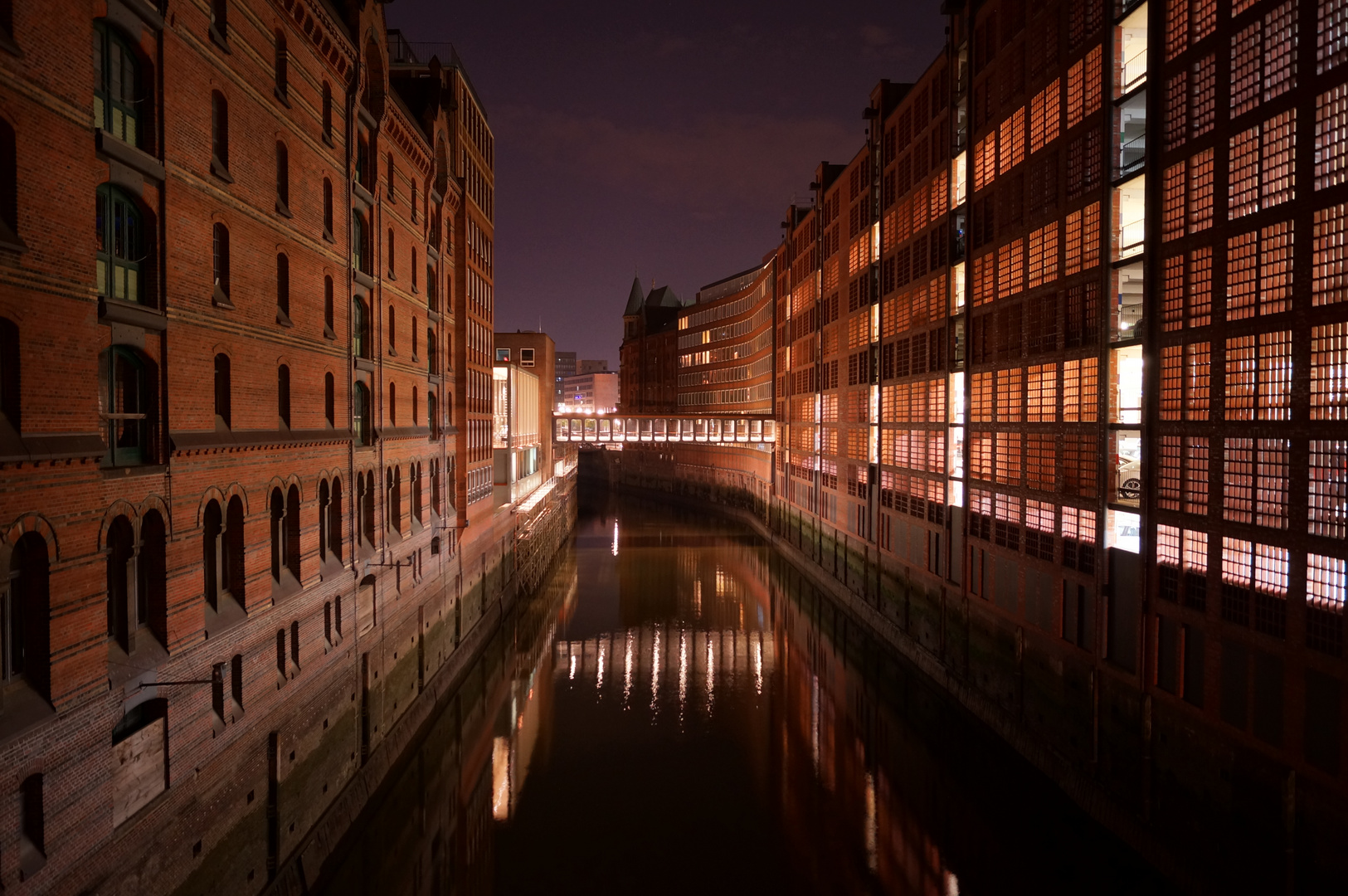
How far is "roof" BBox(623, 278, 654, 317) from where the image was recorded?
404 ft

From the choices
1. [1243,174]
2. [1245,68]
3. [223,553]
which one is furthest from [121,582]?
[1245,68]

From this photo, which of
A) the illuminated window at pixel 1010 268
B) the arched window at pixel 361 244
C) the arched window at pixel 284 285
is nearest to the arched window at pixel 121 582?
the arched window at pixel 284 285

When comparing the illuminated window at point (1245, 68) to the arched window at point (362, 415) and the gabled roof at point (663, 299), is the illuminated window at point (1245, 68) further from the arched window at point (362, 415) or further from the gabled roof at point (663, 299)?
the gabled roof at point (663, 299)

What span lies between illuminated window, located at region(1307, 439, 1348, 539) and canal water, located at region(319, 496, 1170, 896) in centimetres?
768

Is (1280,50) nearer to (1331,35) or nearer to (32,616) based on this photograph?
(1331,35)

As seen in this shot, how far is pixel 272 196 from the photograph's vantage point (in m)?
14.8

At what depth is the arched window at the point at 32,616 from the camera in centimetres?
871

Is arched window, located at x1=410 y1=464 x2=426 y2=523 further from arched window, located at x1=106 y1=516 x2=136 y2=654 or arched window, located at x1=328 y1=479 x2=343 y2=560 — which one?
arched window, located at x1=106 y1=516 x2=136 y2=654

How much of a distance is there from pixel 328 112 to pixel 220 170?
19.4 ft

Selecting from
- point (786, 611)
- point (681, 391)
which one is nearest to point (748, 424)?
point (786, 611)

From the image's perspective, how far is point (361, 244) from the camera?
2050 centimetres

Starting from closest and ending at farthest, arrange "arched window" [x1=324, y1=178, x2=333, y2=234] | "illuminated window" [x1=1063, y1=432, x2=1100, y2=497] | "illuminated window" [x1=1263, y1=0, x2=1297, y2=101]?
"illuminated window" [x1=1263, y1=0, x2=1297, y2=101] < "arched window" [x1=324, y1=178, x2=333, y2=234] < "illuminated window" [x1=1063, y1=432, x2=1100, y2=497]

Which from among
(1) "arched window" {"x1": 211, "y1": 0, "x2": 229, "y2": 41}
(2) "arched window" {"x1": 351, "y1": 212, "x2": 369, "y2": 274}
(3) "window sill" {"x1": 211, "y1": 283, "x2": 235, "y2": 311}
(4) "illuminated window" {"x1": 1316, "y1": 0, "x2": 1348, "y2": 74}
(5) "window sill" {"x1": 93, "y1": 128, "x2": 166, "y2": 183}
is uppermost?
(1) "arched window" {"x1": 211, "y1": 0, "x2": 229, "y2": 41}

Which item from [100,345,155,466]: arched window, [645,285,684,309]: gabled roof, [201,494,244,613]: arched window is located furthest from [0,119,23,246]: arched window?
[645,285,684,309]: gabled roof
